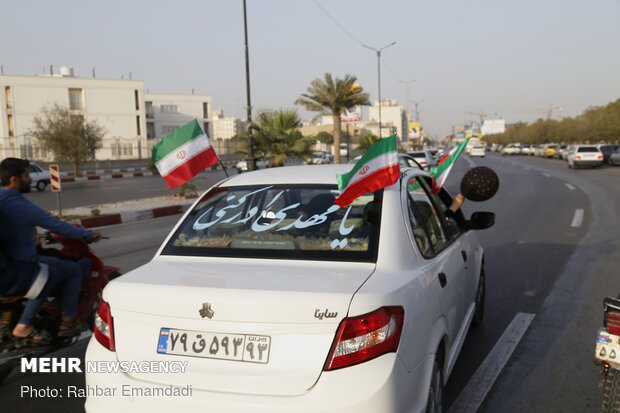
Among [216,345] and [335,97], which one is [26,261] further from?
[335,97]

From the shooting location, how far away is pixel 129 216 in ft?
45.3

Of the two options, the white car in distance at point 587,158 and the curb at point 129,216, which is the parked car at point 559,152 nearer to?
the white car in distance at point 587,158

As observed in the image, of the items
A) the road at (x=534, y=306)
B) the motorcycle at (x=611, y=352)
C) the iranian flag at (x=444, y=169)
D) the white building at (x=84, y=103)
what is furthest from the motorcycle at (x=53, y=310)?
the white building at (x=84, y=103)

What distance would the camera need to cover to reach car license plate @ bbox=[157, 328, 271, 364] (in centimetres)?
215

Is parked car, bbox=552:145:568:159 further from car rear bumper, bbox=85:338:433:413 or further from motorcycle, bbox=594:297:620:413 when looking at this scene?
car rear bumper, bbox=85:338:433:413

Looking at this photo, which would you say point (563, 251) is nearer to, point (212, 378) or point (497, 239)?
point (497, 239)

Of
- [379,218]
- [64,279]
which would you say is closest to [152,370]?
[379,218]

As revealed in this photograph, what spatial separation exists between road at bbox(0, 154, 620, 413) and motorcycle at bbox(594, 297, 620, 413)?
685mm

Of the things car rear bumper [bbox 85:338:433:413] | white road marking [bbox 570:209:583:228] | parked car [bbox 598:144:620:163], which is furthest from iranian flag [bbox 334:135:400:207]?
parked car [bbox 598:144:620:163]

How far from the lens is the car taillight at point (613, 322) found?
2.60 meters

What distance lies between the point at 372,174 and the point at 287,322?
110cm

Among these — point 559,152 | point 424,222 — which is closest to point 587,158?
point 559,152

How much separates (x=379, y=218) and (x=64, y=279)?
2463 mm

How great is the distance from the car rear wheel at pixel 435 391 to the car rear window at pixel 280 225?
2.18 ft
